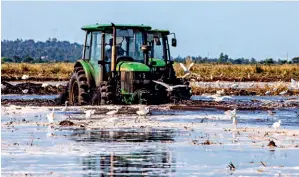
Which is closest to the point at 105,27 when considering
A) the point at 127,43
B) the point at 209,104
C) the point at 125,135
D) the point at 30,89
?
the point at 127,43

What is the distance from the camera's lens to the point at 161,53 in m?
26.6

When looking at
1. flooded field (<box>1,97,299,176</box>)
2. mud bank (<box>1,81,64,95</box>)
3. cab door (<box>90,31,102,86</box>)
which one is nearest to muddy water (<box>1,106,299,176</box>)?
flooded field (<box>1,97,299,176</box>)

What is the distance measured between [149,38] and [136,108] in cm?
299

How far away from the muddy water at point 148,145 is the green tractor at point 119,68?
9.17 feet

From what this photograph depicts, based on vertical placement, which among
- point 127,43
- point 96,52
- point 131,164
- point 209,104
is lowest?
point 131,164

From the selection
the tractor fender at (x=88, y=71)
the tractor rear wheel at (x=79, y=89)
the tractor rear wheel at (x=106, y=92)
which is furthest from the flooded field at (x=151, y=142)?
the tractor fender at (x=88, y=71)

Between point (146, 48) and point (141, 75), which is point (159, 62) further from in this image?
point (146, 48)

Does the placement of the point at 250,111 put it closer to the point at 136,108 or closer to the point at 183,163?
the point at 136,108

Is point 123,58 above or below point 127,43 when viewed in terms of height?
below

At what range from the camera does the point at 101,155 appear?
1322 centimetres

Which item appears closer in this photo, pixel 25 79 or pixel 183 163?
pixel 183 163

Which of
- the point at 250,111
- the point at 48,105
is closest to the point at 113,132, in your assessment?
the point at 250,111

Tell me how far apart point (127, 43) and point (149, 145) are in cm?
1017

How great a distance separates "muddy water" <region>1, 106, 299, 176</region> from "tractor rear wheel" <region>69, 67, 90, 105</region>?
3.07 m
